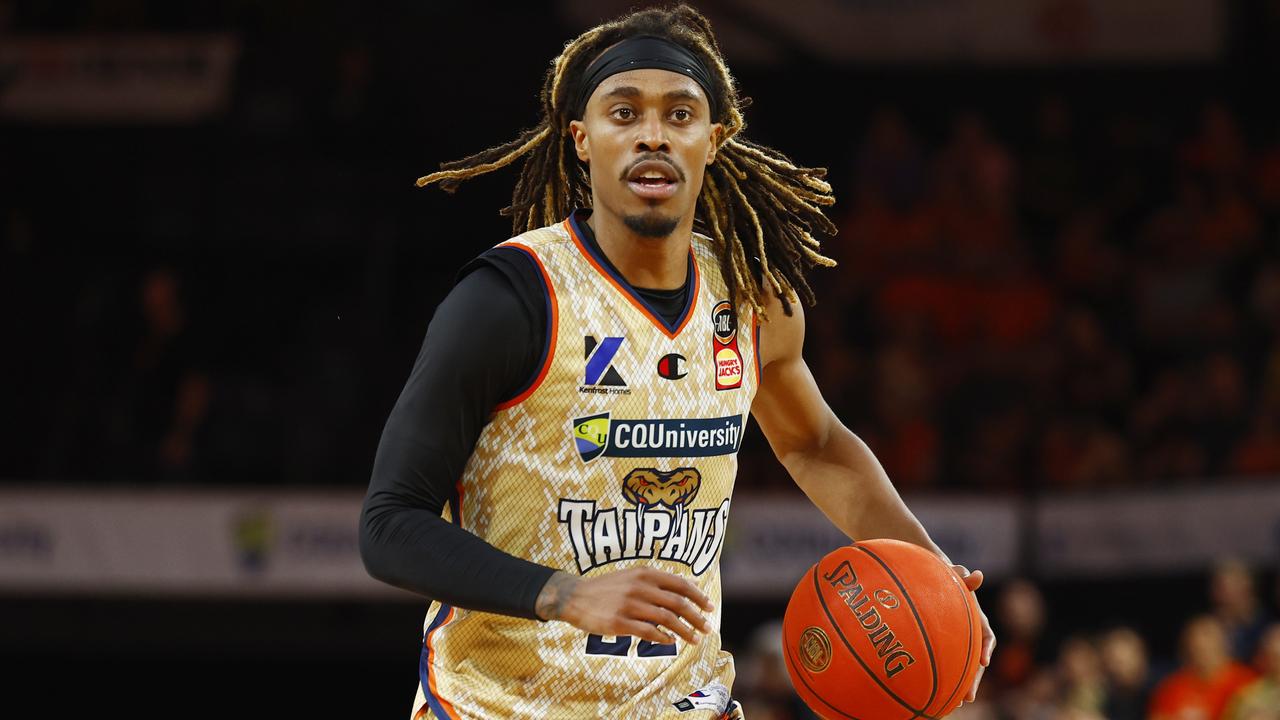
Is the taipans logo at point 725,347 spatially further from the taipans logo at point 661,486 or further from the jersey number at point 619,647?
the jersey number at point 619,647

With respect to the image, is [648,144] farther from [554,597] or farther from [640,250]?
[554,597]

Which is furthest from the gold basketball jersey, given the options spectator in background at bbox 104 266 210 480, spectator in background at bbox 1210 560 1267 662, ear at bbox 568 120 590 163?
spectator in background at bbox 104 266 210 480

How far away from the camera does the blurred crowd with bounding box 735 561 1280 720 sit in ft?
25.6

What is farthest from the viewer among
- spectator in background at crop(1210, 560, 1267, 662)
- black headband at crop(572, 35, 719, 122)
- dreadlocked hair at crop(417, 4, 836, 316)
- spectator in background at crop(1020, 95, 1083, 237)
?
spectator in background at crop(1020, 95, 1083, 237)

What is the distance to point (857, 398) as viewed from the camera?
1059 cm

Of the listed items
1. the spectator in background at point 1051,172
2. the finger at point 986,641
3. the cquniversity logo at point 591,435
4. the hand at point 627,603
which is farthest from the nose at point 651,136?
the spectator in background at point 1051,172

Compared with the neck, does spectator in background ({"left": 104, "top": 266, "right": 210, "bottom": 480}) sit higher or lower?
lower

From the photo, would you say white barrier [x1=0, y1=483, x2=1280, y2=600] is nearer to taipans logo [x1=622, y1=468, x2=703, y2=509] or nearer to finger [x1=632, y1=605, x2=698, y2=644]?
taipans logo [x1=622, y1=468, x2=703, y2=509]

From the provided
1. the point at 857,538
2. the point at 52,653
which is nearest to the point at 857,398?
the point at 52,653

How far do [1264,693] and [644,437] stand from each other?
18.0 ft

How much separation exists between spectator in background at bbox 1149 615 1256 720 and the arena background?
0.99 ft

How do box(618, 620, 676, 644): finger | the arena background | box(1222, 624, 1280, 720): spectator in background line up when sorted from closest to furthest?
1. box(618, 620, 676, 644): finger
2. box(1222, 624, 1280, 720): spectator in background
3. the arena background

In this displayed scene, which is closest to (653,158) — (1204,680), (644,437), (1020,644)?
(644,437)

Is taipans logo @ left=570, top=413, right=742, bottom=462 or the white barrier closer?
taipans logo @ left=570, top=413, right=742, bottom=462
